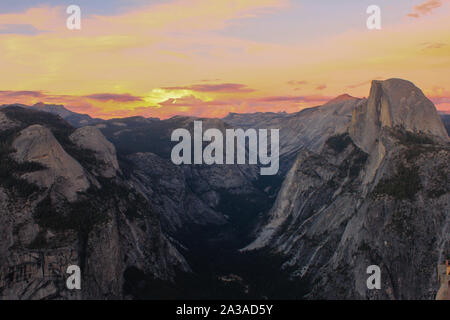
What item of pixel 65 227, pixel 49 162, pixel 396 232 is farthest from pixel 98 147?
pixel 396 232

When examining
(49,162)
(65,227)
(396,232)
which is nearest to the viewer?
(65,227)

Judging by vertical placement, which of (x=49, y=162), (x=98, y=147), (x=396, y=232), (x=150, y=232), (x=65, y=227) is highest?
(x=98, y=147)

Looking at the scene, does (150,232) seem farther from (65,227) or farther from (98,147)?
(98,147)

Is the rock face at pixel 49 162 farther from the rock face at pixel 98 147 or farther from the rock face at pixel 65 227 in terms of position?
the rock face at pixel 98 147

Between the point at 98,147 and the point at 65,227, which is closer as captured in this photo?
the point at 65,227

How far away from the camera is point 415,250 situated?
124688mm

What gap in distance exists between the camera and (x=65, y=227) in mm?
126562

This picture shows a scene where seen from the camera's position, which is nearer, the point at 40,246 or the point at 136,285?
the point at 40,246

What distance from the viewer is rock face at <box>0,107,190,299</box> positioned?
114500 mm

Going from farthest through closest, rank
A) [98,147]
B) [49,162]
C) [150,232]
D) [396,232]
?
[98,147]
[150,232]
[49,162]
[396,232]

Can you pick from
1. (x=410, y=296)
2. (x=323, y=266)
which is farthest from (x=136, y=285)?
(x=410, y=296)
